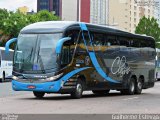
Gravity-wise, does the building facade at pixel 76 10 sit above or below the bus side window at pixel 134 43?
above

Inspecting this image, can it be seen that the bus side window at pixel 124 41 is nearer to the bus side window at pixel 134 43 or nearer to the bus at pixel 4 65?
the bus side window at pixel 134 43

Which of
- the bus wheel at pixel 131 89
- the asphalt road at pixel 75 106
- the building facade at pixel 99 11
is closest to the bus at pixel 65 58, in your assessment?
the asphalt road at pixel 75 106

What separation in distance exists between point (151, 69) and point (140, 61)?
2008mm

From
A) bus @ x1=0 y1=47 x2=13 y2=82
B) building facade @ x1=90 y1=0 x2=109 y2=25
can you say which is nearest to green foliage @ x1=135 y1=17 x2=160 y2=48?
building facade @ x1=90 y1=0 x2=109 y2=25

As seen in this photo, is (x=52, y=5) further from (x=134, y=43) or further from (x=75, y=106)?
(x=75, y=106)

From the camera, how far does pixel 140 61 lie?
29891 mm

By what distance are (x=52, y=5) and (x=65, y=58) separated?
152 metres

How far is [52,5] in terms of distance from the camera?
17225 cm

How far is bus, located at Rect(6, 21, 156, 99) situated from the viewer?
21578 millimetres

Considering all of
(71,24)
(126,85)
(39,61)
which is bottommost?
(126,85)

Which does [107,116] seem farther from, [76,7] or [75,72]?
[76,7]

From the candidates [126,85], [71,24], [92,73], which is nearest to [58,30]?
[71,24]

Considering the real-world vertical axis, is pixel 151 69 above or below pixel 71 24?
below

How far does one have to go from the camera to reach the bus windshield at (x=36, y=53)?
21.6 m
